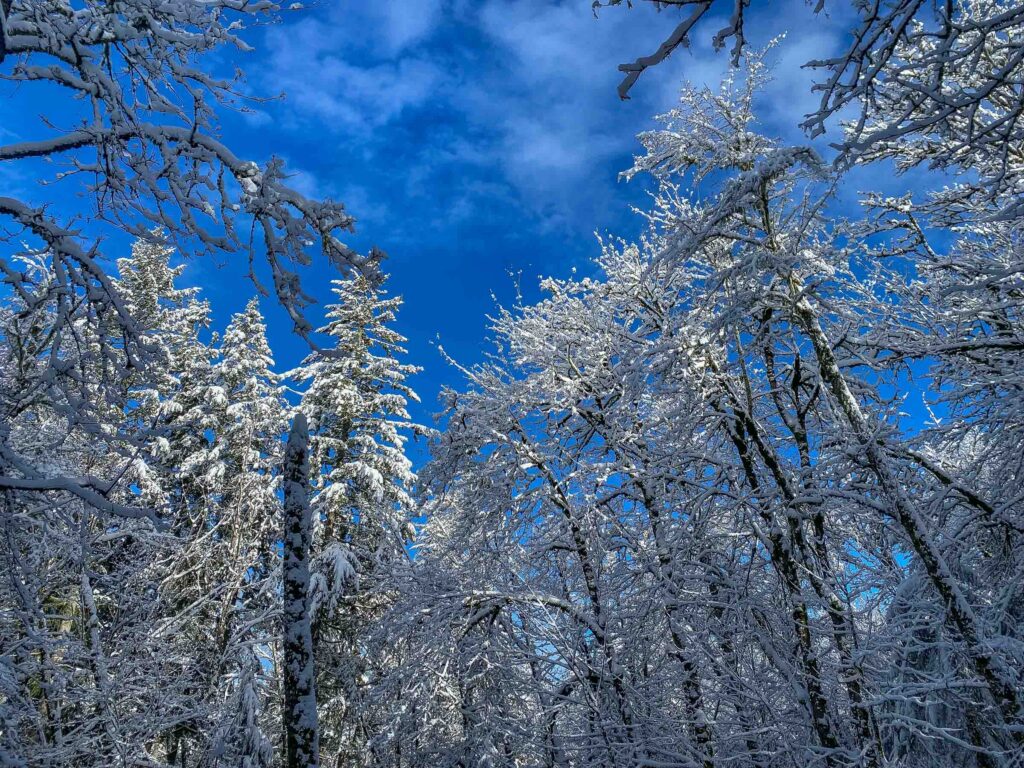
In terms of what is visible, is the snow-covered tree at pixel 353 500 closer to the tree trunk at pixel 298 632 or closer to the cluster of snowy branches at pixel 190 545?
the cluster of snowy branches at pixel 190 545

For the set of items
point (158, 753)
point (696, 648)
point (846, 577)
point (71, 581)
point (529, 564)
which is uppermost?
point (71, 581)

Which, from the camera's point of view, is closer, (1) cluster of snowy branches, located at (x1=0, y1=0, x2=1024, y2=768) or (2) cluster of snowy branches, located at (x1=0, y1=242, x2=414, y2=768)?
(1) cluster of snowy branches, located at (x1=0, y1=0, x2=1024, y2=768)

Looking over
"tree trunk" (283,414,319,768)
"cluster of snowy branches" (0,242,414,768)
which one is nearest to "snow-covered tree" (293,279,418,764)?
"cluster of snowy branches" (0,242,414,768)

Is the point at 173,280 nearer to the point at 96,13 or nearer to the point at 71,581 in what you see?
the point at 71,581

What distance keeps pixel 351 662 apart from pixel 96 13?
13.2 m

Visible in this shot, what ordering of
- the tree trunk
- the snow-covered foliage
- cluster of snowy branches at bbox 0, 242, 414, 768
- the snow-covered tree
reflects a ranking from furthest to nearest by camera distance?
the snow-covered tree, cluster of snowy branches at bbox 0, 242, 414, 768, the snow-covered foliage, the tree trunk

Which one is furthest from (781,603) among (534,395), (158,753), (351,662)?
(158,753)

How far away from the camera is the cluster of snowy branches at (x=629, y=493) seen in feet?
13.2

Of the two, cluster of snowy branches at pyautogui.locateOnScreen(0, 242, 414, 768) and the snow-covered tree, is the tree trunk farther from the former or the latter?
the snow-covered tree

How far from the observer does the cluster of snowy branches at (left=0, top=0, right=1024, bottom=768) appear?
158 inches

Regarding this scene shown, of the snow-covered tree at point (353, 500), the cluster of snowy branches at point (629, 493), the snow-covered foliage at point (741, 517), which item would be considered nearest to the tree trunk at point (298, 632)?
the cluster of snowy branches at point (629, 493)

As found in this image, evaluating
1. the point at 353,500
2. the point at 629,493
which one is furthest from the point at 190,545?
the point at 629,493

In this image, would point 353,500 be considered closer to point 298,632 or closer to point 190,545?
point 190,545

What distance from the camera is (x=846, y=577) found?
6203 millimetres
